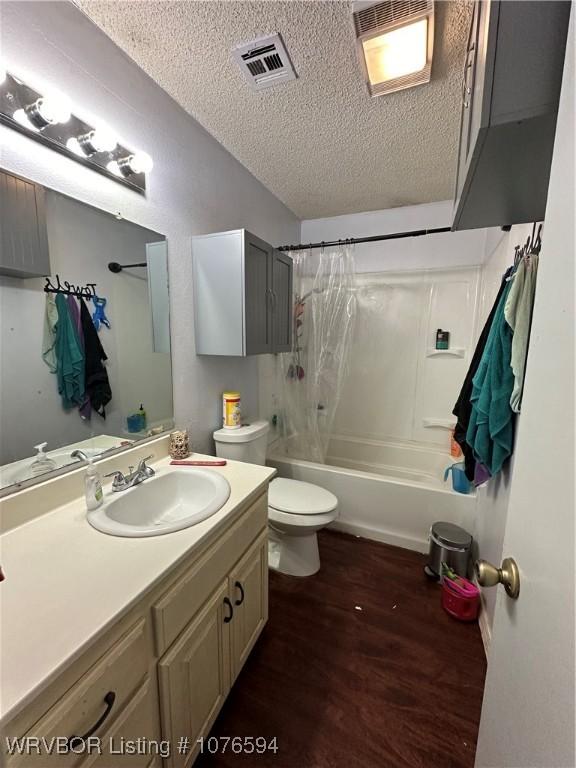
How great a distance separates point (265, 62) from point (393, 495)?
2264 mm

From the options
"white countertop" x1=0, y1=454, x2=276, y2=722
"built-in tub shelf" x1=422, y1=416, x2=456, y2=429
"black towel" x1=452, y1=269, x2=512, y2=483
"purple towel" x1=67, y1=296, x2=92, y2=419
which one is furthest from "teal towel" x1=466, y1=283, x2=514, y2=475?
"purple towel" x1=67, y1=296, x2=92, y2=419

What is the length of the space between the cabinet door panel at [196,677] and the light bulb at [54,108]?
1561mm

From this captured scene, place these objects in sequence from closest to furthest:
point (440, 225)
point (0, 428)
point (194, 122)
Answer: point (0, 428) → point (194, 122) → point (440, 225)

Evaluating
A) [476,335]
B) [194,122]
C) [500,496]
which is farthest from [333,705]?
[194,122]

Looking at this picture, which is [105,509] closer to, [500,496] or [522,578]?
[522,578]

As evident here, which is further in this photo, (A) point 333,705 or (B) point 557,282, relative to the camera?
(A) point 333,705

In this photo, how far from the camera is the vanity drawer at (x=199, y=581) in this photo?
0.79 m

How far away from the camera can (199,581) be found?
35.8 inches

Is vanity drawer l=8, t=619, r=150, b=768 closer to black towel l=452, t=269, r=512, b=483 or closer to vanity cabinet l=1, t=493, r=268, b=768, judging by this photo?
vanity cabinet l=1, t=493, r=268, b=768

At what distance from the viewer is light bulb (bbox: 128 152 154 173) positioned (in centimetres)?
122

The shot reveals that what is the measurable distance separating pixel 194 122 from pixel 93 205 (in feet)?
2.58

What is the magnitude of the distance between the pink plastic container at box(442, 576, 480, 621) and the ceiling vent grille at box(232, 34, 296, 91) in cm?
240

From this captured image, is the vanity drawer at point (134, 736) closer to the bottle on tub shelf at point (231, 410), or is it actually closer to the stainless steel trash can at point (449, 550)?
the bottle on tub shelf at point (231, 410)

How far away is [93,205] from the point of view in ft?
3.70
